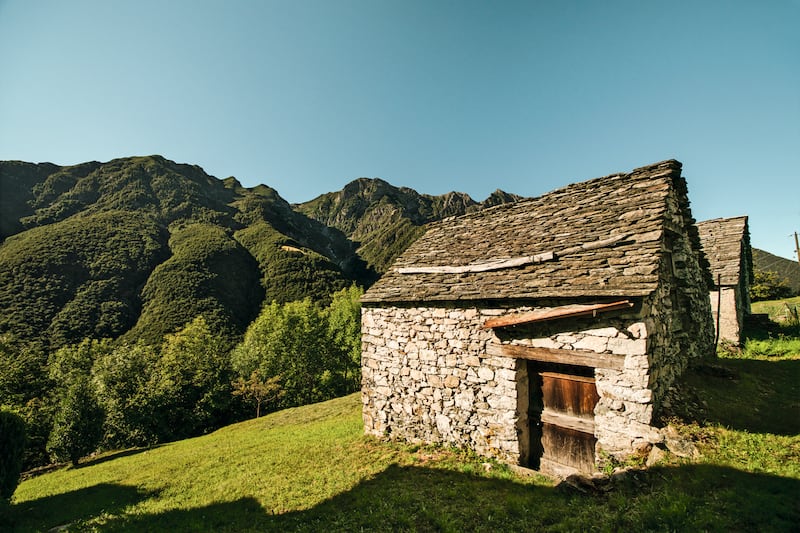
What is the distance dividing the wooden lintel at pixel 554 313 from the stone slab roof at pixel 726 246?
42.2 ft

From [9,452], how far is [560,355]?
14.7 m

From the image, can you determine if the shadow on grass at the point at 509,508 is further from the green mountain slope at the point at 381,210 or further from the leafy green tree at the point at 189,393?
the green mountain slope at the point at 381,210

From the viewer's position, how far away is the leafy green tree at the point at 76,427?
16.4 m

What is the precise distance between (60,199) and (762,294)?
14309 cm

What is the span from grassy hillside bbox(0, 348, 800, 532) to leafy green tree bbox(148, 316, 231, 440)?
44.7 feet

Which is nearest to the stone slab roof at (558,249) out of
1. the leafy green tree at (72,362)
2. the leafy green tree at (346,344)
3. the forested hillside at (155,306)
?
the forested hillside at (155,306)

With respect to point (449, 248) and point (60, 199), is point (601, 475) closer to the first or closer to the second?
point (449, 248)

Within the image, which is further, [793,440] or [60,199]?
[60,199]

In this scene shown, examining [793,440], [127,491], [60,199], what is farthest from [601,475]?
[60,199]

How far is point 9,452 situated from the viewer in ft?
27.8

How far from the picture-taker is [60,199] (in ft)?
279

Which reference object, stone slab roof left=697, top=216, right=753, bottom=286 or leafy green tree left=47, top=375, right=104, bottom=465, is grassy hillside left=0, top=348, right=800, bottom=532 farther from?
leafy green tree left=47, top=375, right=104, bottom=465

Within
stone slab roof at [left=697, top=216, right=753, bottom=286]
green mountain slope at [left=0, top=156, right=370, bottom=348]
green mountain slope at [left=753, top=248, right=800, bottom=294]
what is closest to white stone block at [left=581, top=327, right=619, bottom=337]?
stone slab roof at [left=697, top=216, right=753, bottom=286]

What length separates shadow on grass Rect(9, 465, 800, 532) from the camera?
386 centimetres
